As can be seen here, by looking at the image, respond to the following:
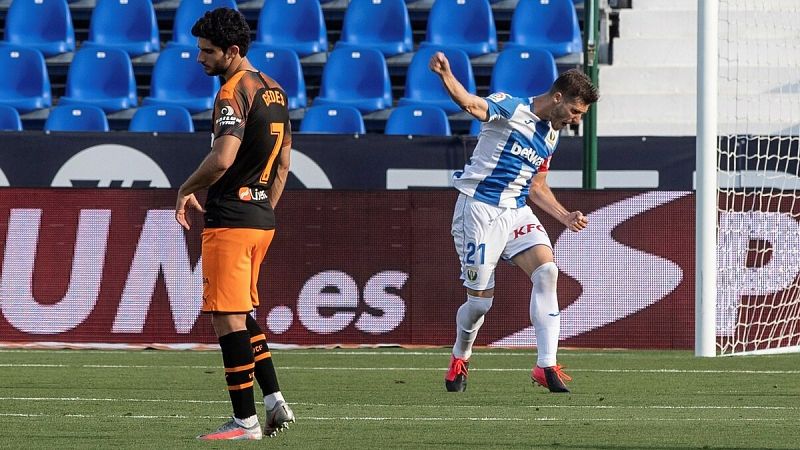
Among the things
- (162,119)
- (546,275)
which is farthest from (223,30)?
(162,119)

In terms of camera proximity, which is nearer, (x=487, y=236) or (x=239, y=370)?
(x=239, y=370)

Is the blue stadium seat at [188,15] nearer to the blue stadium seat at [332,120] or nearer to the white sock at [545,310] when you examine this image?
the blue stadium seat at [332,120]

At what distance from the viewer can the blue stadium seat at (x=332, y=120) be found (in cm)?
1565

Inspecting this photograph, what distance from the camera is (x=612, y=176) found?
43.7ft

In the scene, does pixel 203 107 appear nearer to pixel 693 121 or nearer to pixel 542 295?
pixel 693 121

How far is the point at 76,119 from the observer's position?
627 inches

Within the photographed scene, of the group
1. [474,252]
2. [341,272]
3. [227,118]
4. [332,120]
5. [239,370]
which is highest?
[227,118]

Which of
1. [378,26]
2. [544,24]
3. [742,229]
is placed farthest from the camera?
[378,26]

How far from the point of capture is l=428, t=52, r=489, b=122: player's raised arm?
7.73 metres

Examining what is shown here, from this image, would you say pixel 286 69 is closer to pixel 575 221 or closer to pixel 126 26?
pixel 126 26

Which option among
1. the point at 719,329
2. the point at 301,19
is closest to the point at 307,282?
the point at 719,329

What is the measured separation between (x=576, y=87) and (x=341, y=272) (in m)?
4.60

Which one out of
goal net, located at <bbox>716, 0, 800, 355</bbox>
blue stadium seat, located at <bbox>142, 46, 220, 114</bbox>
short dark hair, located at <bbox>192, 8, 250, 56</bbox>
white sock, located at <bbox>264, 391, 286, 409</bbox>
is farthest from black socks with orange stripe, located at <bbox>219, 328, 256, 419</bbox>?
blue stadium seat, located at <bbox>142, 46, 220, 114</bbox>

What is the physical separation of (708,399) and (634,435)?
197 cm
